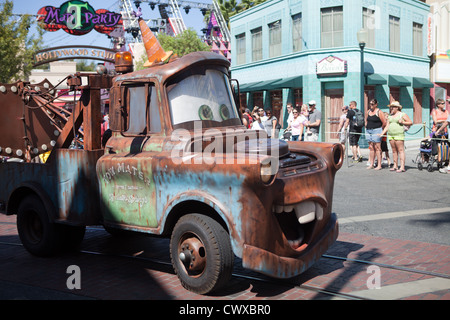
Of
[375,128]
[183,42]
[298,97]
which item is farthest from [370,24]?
[183,42]

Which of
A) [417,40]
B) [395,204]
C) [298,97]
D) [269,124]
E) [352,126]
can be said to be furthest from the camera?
[417,40]

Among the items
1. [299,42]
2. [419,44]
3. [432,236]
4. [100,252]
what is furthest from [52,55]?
[432,236]

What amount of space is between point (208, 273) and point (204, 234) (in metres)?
0.37

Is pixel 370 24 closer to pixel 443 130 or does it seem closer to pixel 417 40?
pixel 417 40

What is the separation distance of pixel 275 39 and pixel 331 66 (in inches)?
186

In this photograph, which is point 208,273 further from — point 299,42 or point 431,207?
point 299,42

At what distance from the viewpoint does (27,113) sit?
667 cm

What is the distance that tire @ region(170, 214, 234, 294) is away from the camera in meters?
4.30

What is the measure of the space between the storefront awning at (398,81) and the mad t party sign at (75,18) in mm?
15587

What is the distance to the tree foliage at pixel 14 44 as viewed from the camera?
77.2 feet

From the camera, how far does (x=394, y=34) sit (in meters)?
24.9

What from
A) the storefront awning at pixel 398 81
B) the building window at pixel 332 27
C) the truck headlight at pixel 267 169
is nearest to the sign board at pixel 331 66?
the building window at pixel 332 27

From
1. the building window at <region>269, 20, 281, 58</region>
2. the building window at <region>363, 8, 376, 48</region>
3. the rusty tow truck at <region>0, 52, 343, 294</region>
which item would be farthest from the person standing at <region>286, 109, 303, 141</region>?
the building window at <region>269, 20, 281, 58</region>

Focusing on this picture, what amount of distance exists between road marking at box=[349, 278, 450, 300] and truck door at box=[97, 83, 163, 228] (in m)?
2.17
